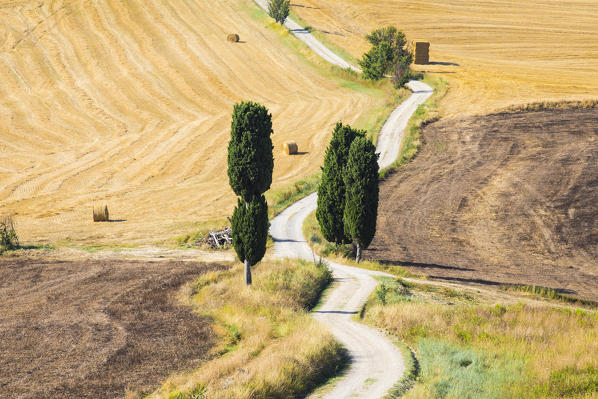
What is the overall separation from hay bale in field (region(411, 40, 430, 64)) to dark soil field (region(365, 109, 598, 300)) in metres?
23.4

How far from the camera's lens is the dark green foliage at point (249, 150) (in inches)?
1197

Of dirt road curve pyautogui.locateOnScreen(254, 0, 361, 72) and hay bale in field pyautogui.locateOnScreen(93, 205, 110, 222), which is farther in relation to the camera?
dirt road curve pyautogui.locateOnScreen(254, 0, 361, 72)

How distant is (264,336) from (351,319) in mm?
4900

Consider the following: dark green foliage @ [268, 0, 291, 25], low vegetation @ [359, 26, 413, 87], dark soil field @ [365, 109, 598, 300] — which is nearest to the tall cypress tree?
dark soil field @ [365, 109, 598, 300]

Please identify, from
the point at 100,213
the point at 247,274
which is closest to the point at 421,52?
the point at 100,213

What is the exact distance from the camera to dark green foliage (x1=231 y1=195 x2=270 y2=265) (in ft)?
99.9

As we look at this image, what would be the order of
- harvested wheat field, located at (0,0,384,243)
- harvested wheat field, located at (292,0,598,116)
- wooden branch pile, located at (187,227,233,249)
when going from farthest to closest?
harvested wheat field, located at (292,0,598,116) → harvested wheat field, located at (0,0,384,243) → wooden branch pile, located at (187,227,233,249)

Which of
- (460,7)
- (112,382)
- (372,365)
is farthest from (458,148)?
(460,7)

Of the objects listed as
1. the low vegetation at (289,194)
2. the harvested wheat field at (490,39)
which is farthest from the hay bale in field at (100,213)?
the harvested wheat field at (490,39)

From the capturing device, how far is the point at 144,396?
19.1m

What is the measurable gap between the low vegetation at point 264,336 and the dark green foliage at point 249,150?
4585mm

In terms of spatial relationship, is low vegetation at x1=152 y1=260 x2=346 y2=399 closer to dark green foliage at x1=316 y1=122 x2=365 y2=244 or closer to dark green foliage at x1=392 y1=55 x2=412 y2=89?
dark green foliage at x1=316 y1=122 x2=365 y2=244

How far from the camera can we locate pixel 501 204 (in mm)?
50375

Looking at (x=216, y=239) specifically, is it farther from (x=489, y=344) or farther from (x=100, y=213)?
(x=489, y=344)
